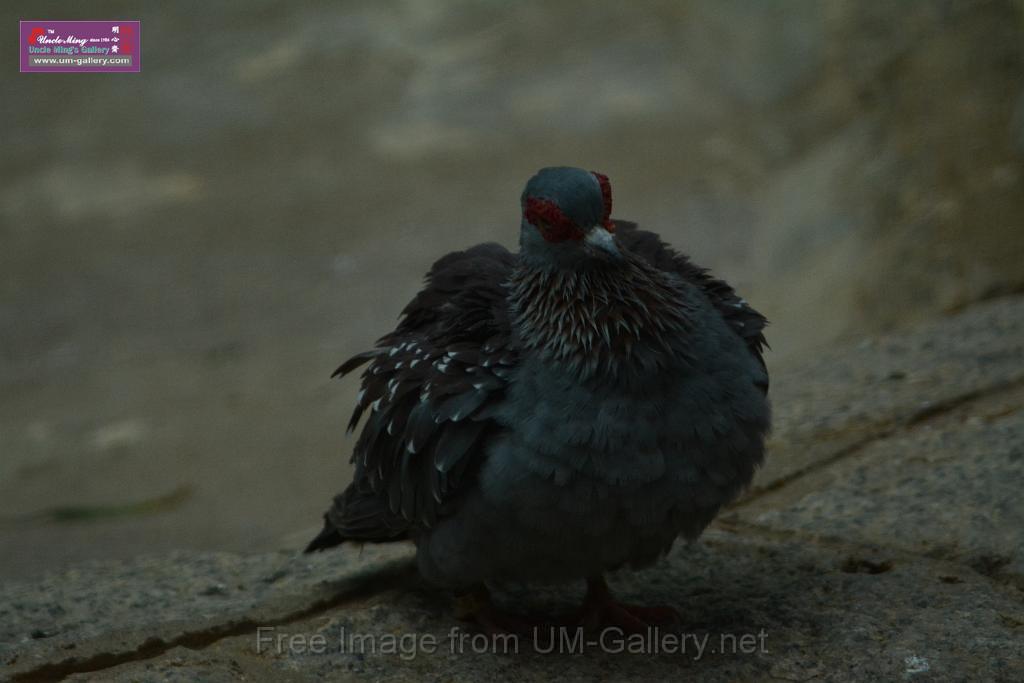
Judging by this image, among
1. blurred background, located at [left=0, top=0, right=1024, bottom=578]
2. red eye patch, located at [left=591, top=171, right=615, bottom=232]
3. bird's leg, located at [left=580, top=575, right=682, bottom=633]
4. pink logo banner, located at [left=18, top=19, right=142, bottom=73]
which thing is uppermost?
pink logo banner, located at [left=18, top=19, right=142, bottom=73]

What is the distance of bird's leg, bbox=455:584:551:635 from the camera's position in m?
3.87

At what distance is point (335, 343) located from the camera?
8.52 m

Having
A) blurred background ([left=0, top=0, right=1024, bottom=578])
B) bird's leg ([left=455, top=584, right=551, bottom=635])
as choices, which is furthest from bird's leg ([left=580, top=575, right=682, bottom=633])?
blurred background ([left=0, top=0, right=1024, bottom=578])

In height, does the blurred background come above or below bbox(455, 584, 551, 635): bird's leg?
above

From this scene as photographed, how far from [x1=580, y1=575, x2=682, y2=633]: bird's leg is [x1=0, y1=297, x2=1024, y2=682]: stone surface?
52mm

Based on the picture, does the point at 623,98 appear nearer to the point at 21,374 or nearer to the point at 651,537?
the point at 21,374

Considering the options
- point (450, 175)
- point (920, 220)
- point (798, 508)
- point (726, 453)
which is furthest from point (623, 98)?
point (726, 453)

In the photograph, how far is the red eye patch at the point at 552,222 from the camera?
3514mm

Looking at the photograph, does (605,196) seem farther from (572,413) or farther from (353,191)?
(353,191)

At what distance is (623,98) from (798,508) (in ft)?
23.4

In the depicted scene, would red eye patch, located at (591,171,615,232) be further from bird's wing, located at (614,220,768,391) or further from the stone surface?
the stone surface

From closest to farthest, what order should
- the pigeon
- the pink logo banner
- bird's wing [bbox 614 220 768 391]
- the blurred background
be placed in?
1. the pigeon
2. bird's wing [bbox 614 220 768 391]
3. the blurred background
4. the pink logo banner

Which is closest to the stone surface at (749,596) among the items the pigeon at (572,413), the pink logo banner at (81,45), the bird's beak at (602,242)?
the pigeon at (572,413)

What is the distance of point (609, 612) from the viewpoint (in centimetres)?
391
